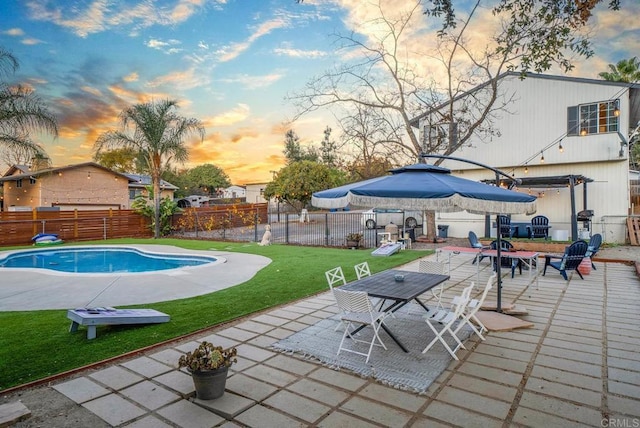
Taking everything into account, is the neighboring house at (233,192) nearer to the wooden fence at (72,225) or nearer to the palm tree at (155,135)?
the wooden fence at (72,225)

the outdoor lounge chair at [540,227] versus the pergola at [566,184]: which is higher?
the pergola at [566,184]

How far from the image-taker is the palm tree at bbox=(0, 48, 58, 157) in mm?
6812

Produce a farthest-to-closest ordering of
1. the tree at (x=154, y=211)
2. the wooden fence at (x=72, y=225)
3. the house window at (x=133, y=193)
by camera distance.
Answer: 1. the house window at (x=133, y=193)
2. the tree at (x=154, y=211)
3. the wooden fence at (x=72, y=225)

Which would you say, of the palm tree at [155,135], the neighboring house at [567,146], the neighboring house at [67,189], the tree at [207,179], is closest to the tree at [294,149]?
the tree at [207,179]

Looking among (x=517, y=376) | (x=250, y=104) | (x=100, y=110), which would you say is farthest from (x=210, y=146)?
(x=517, y=376)

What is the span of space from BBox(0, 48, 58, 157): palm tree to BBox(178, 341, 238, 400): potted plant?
626 centimetres

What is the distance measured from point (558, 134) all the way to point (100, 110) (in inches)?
864

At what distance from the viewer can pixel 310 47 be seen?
36.3 ft

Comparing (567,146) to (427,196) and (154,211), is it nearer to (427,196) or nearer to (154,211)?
(427,196)

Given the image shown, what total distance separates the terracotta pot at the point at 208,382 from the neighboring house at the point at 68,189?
28.2 meters

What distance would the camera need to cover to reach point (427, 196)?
3980 mm

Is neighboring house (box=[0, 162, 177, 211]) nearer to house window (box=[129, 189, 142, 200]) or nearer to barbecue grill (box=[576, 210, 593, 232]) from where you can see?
house window (box=[129, 189, 142, 200])

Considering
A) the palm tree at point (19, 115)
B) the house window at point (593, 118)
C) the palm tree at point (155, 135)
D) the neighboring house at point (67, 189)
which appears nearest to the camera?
the palm tree at point (19, 115)

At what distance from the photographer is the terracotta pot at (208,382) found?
3.08 meters
